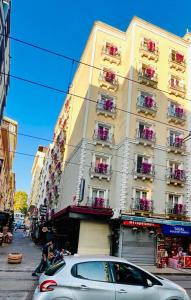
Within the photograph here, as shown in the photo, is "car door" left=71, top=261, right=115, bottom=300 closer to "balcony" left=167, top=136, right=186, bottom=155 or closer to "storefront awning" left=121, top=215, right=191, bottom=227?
"storefront awning" left=121, top=215, right=191, bottom=227

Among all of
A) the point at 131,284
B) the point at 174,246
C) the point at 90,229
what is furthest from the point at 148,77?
the point at 131,284

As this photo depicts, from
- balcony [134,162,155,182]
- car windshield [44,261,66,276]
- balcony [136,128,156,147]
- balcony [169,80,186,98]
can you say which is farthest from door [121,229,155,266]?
car windshield [44,261,66,276]

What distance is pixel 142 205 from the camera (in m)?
27.3

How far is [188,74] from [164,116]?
701 centimetres

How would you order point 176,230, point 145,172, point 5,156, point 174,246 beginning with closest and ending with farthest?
point 176,230
point 174,246
point 145,172
point 5,156

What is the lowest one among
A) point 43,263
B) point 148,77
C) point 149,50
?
point 43,263

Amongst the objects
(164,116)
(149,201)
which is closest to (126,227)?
(149,201)

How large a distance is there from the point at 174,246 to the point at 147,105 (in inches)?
570

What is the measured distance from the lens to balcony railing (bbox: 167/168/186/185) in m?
29.3

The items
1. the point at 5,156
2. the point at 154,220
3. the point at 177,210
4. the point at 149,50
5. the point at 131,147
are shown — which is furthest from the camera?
the point at 5,156

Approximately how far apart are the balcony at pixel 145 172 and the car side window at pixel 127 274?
20170 millimetres

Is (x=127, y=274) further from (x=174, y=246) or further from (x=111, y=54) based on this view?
(x=111, y=54)

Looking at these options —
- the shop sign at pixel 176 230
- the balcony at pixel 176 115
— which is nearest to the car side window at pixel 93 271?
the shop sign at pixel 176 230

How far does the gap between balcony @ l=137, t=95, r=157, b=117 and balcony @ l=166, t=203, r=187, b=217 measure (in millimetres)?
9757
